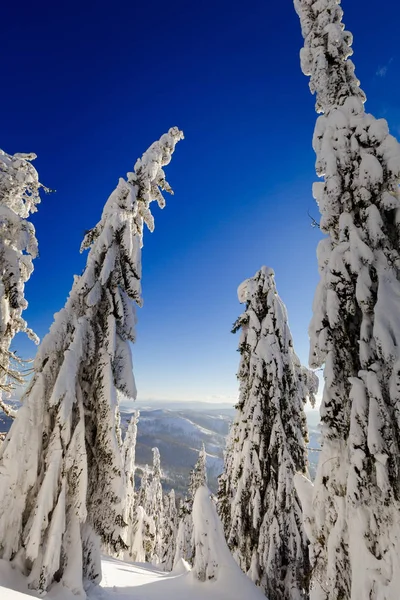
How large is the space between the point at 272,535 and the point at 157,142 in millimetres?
12685

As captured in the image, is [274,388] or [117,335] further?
[274,388]

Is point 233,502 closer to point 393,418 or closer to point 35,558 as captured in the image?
point 35,558

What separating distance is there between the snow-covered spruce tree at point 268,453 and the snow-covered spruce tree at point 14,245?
7.67 meters

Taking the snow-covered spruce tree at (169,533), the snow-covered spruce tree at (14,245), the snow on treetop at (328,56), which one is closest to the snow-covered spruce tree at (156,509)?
the snow-covered spruce tree at (169,533)

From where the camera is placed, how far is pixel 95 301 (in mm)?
8531

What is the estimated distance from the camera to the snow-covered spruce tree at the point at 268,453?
374 inches

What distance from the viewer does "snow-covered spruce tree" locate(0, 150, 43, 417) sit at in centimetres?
839

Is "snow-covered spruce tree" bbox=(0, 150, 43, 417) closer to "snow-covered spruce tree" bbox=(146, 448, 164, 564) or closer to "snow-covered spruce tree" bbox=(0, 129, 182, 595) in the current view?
"snow-covered spruce tree" bbox=(0, 129, 182, 595)

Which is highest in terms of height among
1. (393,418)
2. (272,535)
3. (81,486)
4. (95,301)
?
(95,301)

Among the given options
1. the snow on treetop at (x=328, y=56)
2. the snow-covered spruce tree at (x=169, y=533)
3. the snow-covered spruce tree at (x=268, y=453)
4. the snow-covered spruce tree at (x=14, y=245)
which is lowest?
the snow-covered spruce tree at (x=169, y=533)

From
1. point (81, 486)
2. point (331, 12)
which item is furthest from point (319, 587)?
point (331, 12)

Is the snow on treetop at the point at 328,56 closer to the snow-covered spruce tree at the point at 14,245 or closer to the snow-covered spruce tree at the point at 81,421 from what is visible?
the snow-covered spruce tree at the point at 81,421

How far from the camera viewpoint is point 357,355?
213 inches

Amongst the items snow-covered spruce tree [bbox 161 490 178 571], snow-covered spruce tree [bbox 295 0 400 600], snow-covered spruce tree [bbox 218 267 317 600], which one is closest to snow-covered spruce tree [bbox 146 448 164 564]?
snow-covered spruce tree [bbox 161 490 178 571]
